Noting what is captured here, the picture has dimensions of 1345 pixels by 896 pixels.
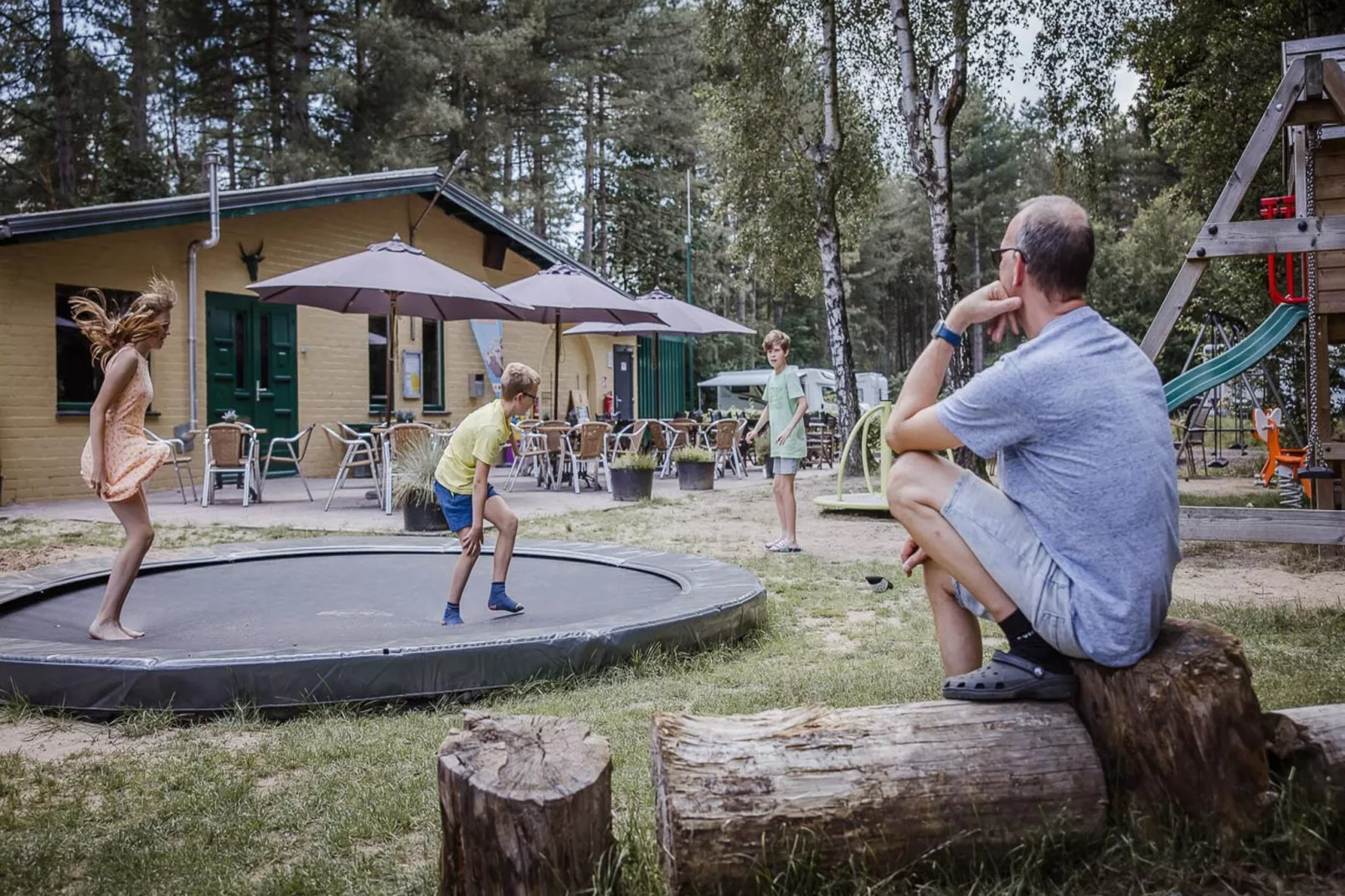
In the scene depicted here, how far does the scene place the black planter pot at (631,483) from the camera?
34.8 ft

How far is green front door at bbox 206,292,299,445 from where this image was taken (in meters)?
12.5

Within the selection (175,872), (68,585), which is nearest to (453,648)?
(175,872)

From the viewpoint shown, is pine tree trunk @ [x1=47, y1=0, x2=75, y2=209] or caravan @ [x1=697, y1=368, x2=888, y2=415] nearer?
pine tree trunk @ [x1=47, y1=0, x2=75, y2=209]

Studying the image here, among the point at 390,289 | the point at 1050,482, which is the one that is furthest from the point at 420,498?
the point at 1050,482

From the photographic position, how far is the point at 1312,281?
5.96 metres

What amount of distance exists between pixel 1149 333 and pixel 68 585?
5509mm

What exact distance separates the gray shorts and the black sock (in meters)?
0.04

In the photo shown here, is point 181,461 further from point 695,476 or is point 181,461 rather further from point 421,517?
point 695,476

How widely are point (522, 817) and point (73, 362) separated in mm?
11277

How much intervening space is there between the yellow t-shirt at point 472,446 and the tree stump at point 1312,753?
121 inches

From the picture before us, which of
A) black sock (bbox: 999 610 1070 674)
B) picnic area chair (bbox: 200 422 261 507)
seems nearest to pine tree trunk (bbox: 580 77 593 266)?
picnic area chair (bbox: 200 422 261 507)

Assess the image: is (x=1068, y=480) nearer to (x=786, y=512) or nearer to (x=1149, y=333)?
(x=1149, y=333)

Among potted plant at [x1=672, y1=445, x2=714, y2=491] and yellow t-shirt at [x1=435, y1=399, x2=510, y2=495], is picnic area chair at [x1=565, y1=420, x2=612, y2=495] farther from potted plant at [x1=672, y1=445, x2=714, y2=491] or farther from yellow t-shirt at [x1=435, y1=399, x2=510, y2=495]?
yellow t-shirt at [x1=435, y1=399, x2=510, y2=495]

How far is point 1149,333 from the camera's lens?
4.99 metres
